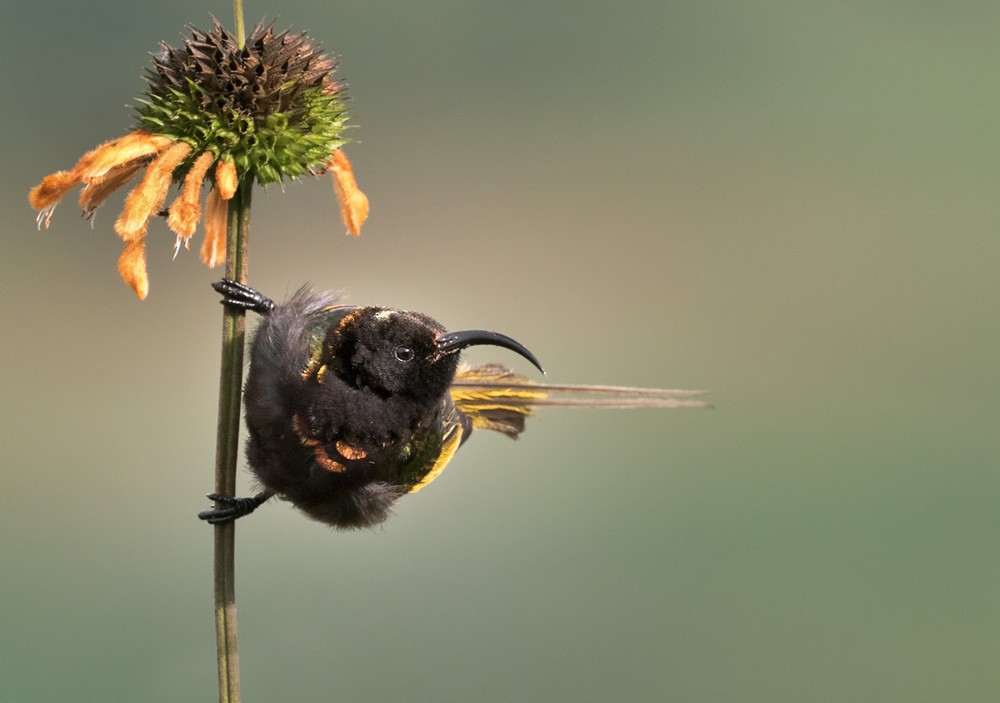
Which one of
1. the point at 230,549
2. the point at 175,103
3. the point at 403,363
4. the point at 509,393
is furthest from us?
the point at 509,393

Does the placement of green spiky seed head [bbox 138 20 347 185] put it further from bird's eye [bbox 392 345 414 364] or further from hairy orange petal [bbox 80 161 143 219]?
bird's eye [bbox 392 345 414 364]

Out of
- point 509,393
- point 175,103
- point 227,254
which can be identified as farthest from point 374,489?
point 175,103

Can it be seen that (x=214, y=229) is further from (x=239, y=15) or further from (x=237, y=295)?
(x=239, y=15)

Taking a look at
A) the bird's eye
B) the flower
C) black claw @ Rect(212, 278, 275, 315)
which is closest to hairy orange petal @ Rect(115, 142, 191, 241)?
the flower

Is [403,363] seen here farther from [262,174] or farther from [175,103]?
[175,103]

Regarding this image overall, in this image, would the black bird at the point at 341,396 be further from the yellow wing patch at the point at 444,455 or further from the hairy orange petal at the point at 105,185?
the hairy orange petal at the point at 105,185

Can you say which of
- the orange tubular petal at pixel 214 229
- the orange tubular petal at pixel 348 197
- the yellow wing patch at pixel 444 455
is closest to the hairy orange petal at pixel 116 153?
the orange tubular petal at pixel 214 229
